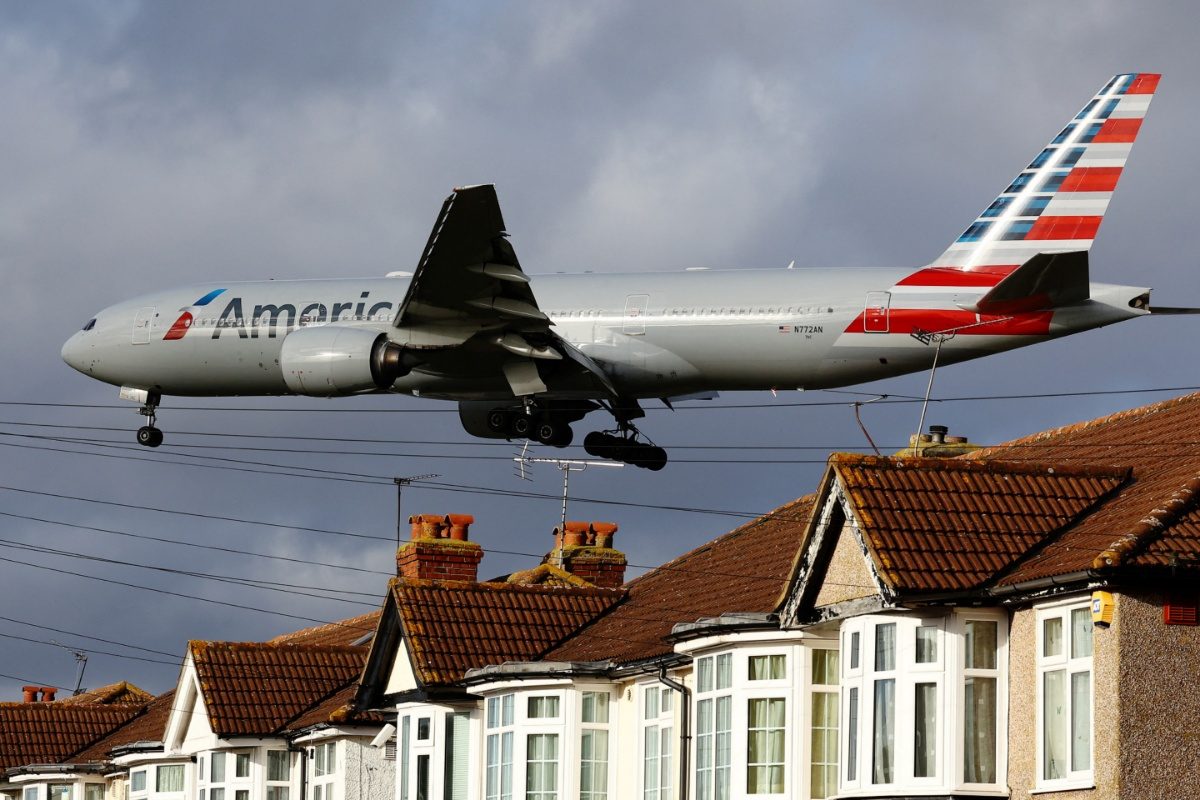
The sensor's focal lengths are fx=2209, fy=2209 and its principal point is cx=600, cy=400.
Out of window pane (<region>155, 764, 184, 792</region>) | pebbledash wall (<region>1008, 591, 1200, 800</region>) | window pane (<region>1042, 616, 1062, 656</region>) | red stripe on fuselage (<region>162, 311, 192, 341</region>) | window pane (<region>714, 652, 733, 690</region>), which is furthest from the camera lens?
window pane (<region>155, 764, 184, 792</region>)

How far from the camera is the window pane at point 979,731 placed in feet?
85.8

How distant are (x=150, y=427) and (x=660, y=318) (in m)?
13.0

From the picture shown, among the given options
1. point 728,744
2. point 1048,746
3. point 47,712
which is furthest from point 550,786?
point 47,712

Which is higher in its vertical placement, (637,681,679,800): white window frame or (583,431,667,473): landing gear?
(583,431,667,473): landing gear

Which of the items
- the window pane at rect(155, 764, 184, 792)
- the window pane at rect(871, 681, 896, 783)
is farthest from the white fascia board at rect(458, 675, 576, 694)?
the window pane at rect(155, 764, 184, 792)

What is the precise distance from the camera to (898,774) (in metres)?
26.6

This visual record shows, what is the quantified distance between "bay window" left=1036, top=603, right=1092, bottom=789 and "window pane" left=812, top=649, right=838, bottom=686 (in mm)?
4751

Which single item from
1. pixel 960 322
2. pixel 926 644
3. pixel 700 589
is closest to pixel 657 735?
pixel 700 589

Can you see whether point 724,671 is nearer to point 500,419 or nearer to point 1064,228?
point 1064,228

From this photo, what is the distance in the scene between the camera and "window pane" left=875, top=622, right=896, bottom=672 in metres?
27.3

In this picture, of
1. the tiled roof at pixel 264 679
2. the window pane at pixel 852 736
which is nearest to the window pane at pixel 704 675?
the window pane at pixel 852 736

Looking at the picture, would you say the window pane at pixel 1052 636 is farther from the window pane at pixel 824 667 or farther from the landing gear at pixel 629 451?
the landing gear at pixel 629 451

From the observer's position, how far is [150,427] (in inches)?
1891

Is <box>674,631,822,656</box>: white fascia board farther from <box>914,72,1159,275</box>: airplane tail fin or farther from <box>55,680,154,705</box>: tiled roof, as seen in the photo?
<box>55,680,154,705</box>: tiled roof
